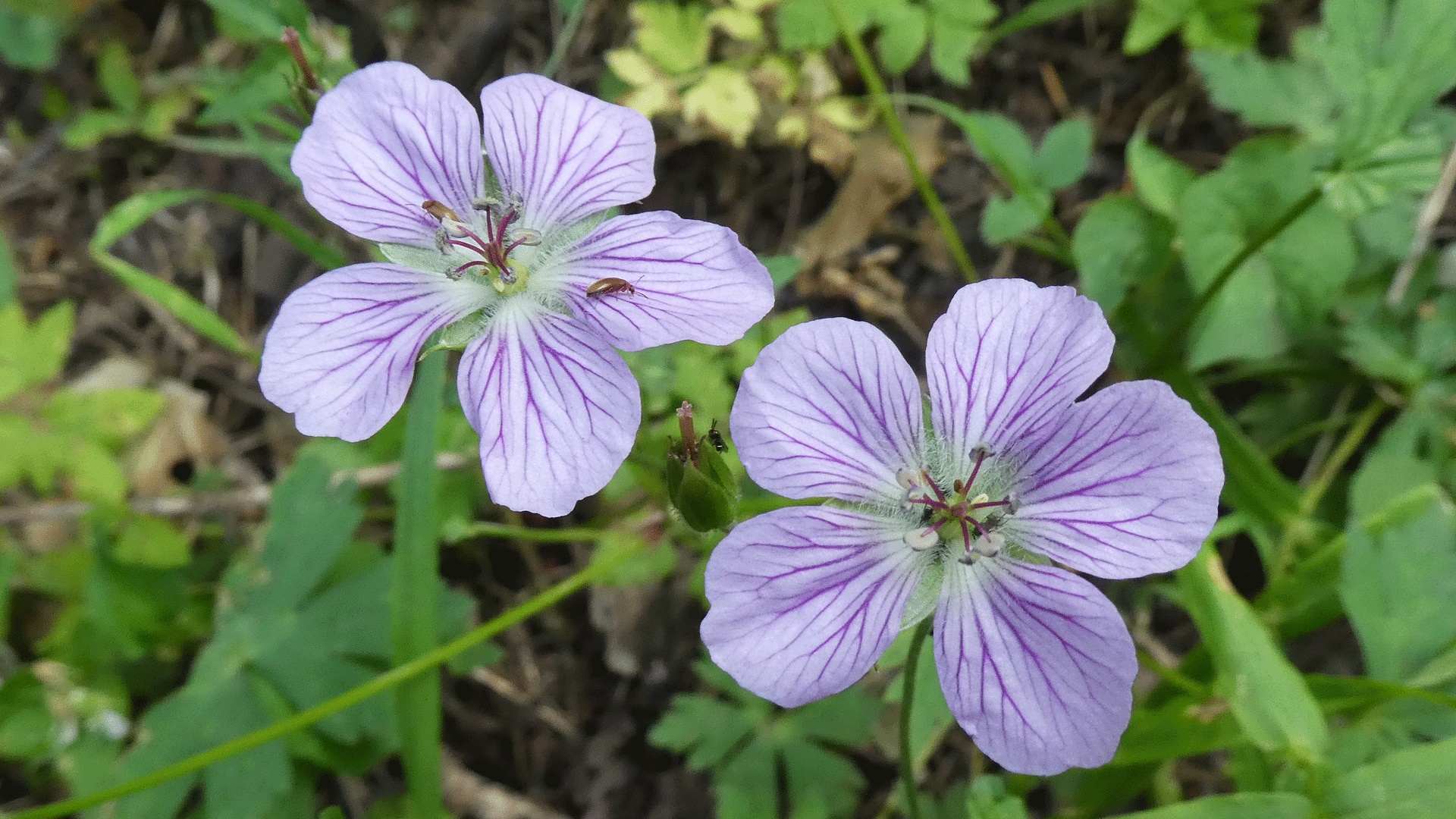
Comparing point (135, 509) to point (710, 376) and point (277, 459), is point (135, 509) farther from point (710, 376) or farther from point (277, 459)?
point (710, 376)

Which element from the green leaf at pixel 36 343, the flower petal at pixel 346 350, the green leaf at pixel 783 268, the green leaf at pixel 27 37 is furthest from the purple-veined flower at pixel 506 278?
the green leaf at pixel 27 37

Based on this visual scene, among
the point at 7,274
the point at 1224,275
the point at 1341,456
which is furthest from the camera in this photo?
the point at 7,274

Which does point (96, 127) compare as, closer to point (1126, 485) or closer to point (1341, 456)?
point (1126, 485)

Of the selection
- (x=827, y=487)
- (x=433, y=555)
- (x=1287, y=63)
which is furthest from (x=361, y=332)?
(x=1287, y=63)

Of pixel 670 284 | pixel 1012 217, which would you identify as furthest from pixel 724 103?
pixel 670 284

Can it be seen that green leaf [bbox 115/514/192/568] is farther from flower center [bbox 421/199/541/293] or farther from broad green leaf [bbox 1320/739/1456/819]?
broad green leaf [bbox 1320/739/1456/819]

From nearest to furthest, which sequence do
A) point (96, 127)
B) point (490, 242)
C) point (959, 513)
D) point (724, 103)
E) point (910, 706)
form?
point (959, 513)
point (910, 706)
point (490, 242)
point (724, 103)
point (96, 127)
